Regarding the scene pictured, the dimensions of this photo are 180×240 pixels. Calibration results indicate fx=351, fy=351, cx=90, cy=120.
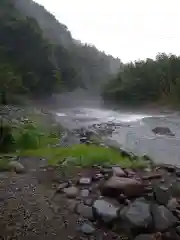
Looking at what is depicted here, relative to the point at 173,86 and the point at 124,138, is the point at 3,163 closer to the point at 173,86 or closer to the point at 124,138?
the point at 124,138

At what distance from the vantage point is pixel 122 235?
3984 mm

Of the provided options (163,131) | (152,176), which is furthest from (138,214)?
(163,131)

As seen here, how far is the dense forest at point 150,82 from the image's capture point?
117 ft

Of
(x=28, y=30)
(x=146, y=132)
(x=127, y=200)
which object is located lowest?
(x=146, y=132)

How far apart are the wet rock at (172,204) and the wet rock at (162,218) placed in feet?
0.53

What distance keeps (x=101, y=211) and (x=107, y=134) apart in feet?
33.2

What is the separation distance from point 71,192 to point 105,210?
0.78 metres

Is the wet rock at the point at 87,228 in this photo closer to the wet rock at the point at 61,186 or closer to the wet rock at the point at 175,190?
the wet rock at the point at 61,186

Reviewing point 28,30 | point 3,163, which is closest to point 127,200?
point 3,163

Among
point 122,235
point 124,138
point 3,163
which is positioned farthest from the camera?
point 124,138

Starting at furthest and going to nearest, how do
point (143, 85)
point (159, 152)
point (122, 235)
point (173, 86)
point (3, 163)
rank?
point (143, 85), point (173, 86), point (159, 152), point (3, 163), point (122, 235)

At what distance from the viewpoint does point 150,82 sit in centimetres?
3897

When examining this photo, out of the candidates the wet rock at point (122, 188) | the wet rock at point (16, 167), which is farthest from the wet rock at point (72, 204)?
the wet rock at point (16, 167)

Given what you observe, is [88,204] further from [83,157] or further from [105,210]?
[83,157]
